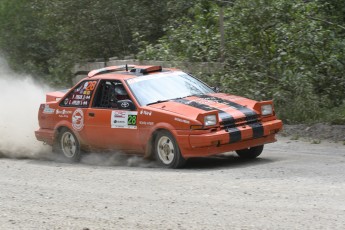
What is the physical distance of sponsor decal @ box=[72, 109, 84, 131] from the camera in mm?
11695

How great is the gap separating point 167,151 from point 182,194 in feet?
7.81

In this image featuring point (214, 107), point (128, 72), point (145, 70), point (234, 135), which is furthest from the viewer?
point (128, 72)

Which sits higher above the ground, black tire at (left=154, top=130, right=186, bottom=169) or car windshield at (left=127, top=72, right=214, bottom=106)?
car windshield at (left=127, top=72, right=214, bottom=106)

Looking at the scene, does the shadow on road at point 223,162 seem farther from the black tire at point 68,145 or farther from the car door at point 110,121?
the black tire at point 68,145

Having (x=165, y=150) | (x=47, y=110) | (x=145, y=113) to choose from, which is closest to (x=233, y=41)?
(x=47, y=110)

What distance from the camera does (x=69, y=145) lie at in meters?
12.1

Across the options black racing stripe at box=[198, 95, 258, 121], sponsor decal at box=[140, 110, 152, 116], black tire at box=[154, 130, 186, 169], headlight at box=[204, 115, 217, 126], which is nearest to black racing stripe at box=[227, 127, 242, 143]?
headlight at box=[204, 115, 217, 126]

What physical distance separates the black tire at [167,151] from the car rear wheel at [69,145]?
1.87m

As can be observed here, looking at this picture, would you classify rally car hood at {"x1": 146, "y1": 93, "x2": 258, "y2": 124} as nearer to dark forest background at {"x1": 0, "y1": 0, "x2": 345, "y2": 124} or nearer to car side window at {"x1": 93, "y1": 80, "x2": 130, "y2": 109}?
car side window at {"x1": 93, "y1": 80, "x2": 130, "y2": 109}

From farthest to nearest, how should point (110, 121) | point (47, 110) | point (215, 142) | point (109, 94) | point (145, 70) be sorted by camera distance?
point (47, 110)
point (145, 70)
point (109, 94)
point (110, 121)
point (215, 142)

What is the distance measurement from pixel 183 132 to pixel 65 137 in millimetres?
2802

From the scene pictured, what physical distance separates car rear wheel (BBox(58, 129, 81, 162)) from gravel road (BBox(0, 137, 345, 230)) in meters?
0.38

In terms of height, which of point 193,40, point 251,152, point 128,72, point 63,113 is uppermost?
point 193,40

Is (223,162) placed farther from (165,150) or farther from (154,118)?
(154,118)
